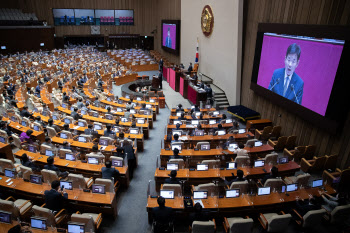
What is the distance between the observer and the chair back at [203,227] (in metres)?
5.40

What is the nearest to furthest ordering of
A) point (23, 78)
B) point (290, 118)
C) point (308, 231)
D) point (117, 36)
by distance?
point (308, 231) → point (290, 118) → point (23, 78) → point (117, 36)

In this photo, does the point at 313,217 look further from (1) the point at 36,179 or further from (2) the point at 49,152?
(2) the point at 49,152

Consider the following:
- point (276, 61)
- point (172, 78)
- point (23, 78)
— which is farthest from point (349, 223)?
point (23, 78)

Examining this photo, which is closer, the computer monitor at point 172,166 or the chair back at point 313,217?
the chair back at point 313,217

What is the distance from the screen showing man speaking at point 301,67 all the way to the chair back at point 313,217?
4.56 m

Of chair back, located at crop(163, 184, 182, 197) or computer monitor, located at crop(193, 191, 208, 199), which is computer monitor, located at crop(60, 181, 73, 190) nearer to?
chair back, located at crop(163, 184, 182, 197)

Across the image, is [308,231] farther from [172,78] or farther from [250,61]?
[172,78]

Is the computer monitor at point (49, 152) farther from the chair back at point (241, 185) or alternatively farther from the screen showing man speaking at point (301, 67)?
the screen showing man speaking at point (301, 67)

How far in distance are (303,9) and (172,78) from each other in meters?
11.4

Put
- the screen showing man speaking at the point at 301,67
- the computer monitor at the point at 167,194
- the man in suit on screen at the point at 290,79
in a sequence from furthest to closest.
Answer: the man in suit on screen at the point at 290,79 → the screen showing man speaking at the point at 301,67 → the computer monitor at the point at 167,194

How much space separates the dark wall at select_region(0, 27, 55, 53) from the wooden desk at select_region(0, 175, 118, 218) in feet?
94.3

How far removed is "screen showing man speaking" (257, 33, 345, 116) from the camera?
892cm

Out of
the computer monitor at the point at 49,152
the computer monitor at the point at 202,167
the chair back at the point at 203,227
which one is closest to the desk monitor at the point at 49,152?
the computer monitor at the point at 49,152

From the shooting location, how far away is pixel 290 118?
11328 mm
